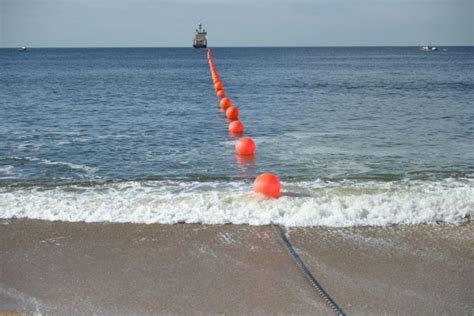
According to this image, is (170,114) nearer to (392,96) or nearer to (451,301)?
(392,96)

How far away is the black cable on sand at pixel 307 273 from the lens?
538 centimetres

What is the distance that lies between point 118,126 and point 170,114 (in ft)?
13.2

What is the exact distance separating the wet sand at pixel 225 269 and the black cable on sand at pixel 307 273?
7 centimetres

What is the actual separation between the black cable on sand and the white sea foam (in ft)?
1.58

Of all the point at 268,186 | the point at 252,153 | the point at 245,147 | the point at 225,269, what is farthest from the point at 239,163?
the point at 225,269

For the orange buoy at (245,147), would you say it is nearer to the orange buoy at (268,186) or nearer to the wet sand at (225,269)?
the orange buoy at (268,186)

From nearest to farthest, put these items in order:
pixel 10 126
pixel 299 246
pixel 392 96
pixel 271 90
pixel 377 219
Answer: pixel 299 246, pixel 377 219, pixel 10 126, pixel 392 96, pixel 271 90

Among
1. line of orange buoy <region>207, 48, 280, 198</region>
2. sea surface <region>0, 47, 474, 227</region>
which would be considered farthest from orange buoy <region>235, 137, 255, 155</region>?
sea surface <region>0, 47, 474, 227</region>

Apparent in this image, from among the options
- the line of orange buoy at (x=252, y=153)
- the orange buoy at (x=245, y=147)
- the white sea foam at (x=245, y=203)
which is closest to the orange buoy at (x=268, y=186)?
the line of orange buoy at (x=252, y=153)

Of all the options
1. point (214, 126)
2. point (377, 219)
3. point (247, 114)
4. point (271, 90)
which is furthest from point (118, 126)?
point (271, 90)

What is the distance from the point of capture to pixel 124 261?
661cm

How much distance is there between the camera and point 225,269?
632 centimetres

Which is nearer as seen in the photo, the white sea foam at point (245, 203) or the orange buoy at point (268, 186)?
the white sea foam at point (245, 203)

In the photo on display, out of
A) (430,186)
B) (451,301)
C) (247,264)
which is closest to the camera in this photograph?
(451,301)
